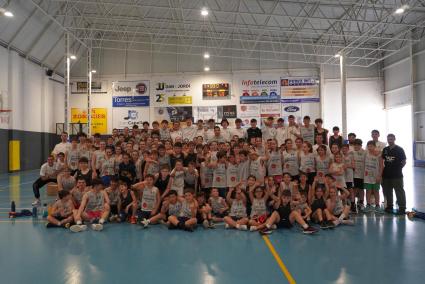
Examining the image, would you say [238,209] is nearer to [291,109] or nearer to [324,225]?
[324,225]

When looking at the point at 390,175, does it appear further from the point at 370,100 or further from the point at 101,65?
the point at 101,65

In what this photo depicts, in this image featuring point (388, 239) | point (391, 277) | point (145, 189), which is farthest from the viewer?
point (145, 189)

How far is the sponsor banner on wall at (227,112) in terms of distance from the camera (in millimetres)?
24797

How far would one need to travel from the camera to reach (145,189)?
25.6 ft

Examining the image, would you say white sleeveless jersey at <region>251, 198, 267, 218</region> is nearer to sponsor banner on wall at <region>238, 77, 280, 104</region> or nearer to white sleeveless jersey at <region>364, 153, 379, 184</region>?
white sleeveless jersey at <region>364, 153, 379, 184</region>

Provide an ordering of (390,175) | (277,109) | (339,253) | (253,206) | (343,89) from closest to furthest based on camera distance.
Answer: (339,253), (253,206), (390,175), (343,89), (277,109)

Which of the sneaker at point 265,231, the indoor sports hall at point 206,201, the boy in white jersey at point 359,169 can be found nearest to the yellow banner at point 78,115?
the indoor sports hall at point 206,201

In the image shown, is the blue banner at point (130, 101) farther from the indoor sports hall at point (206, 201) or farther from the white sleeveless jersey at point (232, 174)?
the white sleeveless jersey at point (232, 174)

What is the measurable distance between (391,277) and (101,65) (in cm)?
2551

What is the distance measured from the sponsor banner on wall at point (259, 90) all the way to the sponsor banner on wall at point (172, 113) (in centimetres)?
442

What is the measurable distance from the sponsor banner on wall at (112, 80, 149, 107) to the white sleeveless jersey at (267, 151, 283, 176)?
18.4m

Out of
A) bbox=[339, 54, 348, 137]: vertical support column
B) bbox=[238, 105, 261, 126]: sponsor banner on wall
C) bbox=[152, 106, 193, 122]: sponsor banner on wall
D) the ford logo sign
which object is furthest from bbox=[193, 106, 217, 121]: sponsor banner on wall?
bbox=[339, 54, 348, 137]: vertical support column

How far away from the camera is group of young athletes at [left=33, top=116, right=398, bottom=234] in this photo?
7.29 m

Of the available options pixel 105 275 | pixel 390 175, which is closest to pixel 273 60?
pixel 390 175
